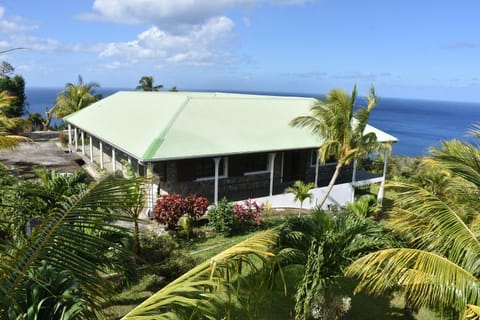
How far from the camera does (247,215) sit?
502 inches

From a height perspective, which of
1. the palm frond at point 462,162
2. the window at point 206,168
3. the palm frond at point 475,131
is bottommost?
the window at point 206,168

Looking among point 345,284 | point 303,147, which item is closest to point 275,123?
point 303,147

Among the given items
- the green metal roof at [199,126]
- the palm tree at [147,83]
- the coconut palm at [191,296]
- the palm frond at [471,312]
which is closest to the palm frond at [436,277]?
the palm frond at [471,312]

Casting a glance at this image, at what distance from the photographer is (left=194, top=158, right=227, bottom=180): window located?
15.2m

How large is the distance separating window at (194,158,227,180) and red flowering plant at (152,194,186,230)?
3.28 metres

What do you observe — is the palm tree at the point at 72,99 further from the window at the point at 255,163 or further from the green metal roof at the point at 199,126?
the window at the point at 255,163

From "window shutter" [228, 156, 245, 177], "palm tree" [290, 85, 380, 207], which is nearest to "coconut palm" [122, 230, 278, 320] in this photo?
"palm tree" [290, 85, 380, 207]

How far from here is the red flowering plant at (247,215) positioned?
1267cm

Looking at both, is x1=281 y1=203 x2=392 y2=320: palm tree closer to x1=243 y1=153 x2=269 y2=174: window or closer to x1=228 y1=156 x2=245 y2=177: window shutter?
x1=228 y1=156 x2=245 y2=177: window shutter

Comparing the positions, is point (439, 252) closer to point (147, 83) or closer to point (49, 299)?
point (49, 299)

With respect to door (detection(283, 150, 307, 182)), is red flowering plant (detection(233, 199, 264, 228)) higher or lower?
lower

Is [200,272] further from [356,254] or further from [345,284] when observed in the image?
[345,284]

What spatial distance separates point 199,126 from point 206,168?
5.97ft

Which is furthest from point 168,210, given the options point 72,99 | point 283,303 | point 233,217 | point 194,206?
point 72,99
